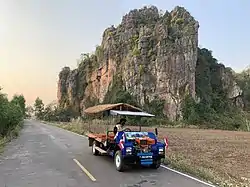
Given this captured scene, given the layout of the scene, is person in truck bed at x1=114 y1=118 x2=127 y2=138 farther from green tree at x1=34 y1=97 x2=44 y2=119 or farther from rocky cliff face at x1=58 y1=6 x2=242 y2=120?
green tree at x1=34 y1=97 x2=44 y2=119

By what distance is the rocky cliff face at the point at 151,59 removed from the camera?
7288 centimetres

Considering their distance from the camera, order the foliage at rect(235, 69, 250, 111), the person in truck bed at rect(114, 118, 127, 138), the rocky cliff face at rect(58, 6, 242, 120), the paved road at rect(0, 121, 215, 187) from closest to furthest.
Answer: the paved road at rect(0, 121, 215, 187), the person in truck bed at rect(114, 118, 127, 138), the rocky cliff face at rect(58, 6, 242, 120), the foliage at rect(235, 69, 250, 111)

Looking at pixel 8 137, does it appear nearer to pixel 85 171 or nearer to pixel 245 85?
pixel 85 171

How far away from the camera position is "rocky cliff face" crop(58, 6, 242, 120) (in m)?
72.9

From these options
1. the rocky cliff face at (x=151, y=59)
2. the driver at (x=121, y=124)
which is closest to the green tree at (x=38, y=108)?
the rocky cliff face at (x=151, y=59)

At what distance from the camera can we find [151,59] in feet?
248

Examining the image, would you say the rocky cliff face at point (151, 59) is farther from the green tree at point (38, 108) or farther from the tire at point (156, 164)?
the tire at point (156, 164)

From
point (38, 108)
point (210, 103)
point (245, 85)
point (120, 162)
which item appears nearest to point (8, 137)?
point (120, 162)

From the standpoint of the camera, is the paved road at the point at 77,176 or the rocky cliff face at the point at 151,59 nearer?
the paved road at the point at 77,176

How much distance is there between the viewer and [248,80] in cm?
9869

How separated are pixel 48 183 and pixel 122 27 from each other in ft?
265

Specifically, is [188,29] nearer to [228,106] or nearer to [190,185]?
[228,106]

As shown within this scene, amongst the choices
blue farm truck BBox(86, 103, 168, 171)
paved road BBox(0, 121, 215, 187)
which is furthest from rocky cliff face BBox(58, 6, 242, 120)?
paved road BBox(0, 121, 215, 187)

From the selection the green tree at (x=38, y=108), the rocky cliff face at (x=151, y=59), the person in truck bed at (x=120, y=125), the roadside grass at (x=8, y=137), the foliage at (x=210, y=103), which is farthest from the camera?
the green tree at (x=38, y=108)
